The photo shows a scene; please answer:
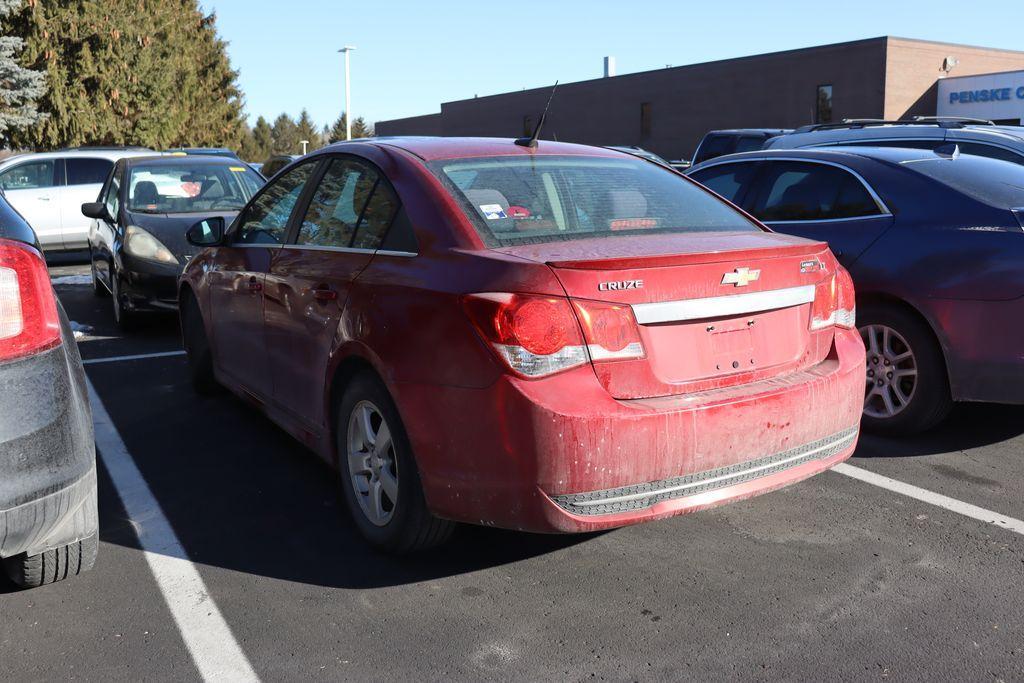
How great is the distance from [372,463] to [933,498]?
2.50 meters

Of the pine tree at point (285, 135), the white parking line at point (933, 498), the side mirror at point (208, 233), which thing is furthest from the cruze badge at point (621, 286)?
the pine tree at point (285, 135)

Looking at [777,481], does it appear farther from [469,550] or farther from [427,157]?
[427,157]

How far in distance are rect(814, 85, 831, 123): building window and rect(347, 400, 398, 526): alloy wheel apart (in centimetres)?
3787

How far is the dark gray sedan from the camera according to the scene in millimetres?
2760

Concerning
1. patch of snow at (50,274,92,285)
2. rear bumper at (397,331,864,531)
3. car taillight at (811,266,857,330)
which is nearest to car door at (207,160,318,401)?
rear bumper at (397,331,864,531)

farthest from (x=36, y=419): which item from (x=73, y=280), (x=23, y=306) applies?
(x=73, y=280)

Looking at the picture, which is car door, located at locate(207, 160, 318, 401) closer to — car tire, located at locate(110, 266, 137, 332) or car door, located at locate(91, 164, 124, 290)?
car tire, located at locate(110, 266, 137, 332)

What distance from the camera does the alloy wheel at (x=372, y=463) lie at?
3662 mm

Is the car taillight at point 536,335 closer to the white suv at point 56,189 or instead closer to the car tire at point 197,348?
the car tire at point 197,348

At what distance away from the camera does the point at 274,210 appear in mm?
4977

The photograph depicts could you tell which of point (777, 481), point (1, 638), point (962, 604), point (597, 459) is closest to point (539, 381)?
point (597, 459)

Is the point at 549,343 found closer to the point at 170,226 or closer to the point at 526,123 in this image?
the point at 170,226

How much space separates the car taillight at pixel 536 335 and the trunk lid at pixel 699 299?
8 cm

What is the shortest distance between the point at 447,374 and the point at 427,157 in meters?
1.15
